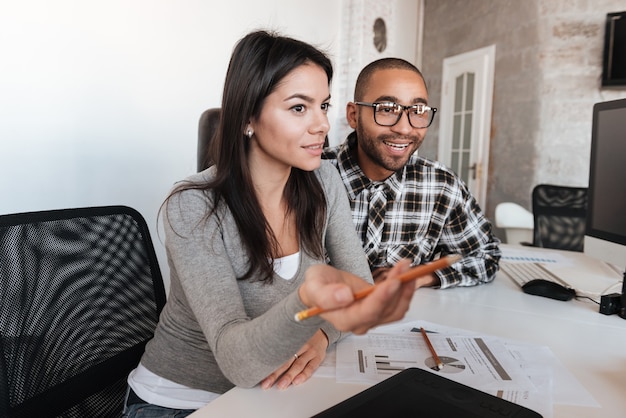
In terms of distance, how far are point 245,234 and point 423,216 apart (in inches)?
30.1

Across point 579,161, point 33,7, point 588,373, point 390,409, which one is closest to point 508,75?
point 579,161

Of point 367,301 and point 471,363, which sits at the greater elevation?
point 367,301

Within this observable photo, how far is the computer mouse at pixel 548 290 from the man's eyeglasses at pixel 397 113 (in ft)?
1.86

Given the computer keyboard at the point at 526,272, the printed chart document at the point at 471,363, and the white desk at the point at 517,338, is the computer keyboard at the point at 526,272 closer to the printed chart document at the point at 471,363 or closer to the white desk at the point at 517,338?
the white desk at the point at 517,338

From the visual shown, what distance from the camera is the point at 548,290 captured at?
4.67 feet

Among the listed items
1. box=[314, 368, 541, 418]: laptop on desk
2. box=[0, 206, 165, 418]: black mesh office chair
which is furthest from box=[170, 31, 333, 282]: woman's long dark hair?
box=[314, 368, 541, 418]: laptop on desk

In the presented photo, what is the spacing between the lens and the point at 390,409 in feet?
2.28

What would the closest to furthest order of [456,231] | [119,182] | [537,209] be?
[456,231] → [119,182] → [537,209]

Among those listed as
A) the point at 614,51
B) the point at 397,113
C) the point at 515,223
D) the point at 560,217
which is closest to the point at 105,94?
the point at 397,113

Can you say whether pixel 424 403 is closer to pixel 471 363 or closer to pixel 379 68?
pixel 471 363

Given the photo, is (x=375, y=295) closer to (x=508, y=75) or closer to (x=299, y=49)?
(x=299, y=49)

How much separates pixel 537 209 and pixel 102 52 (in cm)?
229

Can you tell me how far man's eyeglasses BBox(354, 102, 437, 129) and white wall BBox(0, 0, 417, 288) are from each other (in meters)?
1.40

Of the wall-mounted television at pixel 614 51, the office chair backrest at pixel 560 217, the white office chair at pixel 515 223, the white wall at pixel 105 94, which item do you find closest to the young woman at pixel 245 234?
the white wall at pixel 105 94
